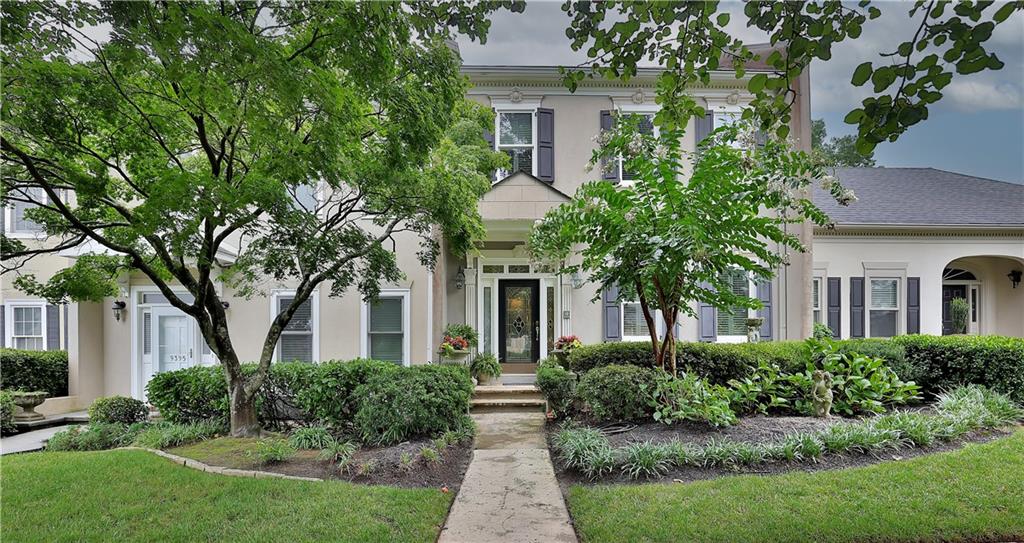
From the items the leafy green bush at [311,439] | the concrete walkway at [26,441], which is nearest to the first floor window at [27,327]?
the concrete walkway at [26,441]

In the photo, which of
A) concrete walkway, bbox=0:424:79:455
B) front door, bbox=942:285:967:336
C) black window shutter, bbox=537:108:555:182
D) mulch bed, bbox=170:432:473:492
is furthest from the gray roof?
concrete walkway, bbox=0:424:79:455

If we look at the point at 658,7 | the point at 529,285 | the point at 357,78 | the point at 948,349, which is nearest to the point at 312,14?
the point at 357,78

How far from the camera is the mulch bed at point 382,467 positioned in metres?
4.68

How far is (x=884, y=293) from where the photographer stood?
1191 cm

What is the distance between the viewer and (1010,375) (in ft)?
22.4

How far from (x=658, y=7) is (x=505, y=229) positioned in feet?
21.6

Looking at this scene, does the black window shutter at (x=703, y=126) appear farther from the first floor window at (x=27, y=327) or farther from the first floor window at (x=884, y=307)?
the first floor window at (x=27, y=327)

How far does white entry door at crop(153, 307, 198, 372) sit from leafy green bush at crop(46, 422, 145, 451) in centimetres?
298

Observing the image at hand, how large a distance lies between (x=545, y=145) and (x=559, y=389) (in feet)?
17.4

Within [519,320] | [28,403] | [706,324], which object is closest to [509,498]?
[519,320]

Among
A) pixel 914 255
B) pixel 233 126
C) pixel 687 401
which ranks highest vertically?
pixel 233 126

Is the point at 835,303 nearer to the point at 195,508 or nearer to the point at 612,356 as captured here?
the point at 612,356

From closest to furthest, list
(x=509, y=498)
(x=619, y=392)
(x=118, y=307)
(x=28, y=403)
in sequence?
1. (x=509, y=498)
2. (x=619, y=392)
3. (x=28, y=403)
4. (x=118, y=307)

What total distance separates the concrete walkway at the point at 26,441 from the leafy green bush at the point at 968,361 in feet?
44.8
